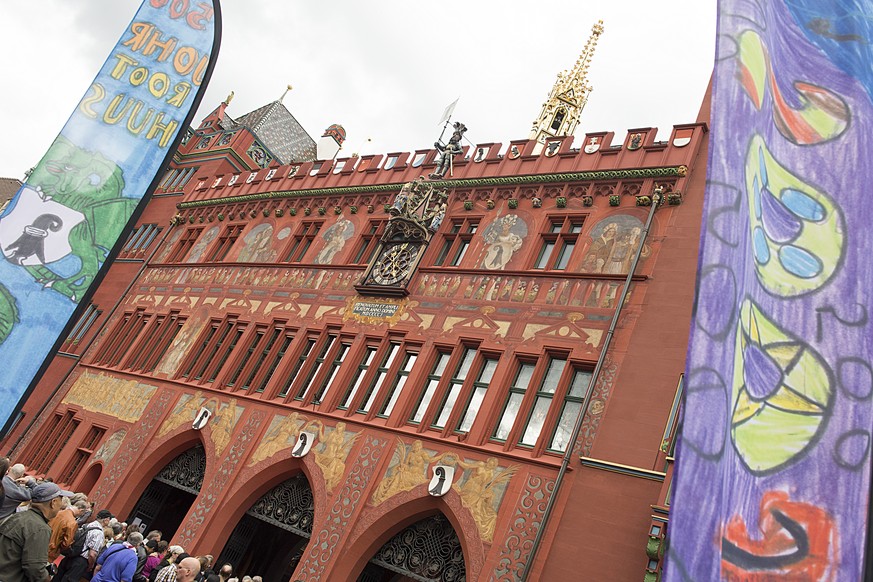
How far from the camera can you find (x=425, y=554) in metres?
14.1

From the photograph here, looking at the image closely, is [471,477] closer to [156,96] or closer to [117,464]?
[156,96]

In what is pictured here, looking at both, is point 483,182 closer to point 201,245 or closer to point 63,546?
point 201,245

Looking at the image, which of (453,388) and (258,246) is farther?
(258,246)

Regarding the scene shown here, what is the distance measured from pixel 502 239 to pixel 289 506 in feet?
24.9

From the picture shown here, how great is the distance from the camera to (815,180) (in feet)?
24.1

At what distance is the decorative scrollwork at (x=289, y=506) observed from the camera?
637 inches

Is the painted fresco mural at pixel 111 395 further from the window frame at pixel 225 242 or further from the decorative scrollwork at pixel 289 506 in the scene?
the decorative scrollwork at pixel 289 506

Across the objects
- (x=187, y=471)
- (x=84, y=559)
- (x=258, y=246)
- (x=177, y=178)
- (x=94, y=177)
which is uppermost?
(x=177, y=178)

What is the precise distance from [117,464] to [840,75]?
19.0m

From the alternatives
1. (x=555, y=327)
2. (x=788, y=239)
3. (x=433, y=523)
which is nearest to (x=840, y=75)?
(x=788, y=239)

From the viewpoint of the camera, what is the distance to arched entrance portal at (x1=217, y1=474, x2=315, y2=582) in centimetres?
1641

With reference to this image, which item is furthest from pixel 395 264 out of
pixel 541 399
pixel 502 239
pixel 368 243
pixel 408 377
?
pixel 541 399

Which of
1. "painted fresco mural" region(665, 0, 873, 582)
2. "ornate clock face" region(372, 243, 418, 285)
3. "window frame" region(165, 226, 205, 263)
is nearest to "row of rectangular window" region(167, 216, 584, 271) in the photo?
"ornate clock face" region(372, 243, 418, 285)

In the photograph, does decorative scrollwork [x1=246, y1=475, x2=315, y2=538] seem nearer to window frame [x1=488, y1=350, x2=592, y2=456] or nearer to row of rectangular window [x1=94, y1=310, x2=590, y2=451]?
row of rectangular window [x1=94, y1=310, x2=590, y2=451]
